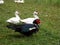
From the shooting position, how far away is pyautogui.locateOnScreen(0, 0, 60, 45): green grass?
7.67 m

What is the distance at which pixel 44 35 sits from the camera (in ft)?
27.5

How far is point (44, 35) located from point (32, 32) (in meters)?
0.76

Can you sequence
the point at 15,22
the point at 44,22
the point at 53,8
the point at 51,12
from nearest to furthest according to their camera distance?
1. the point at 15,22
2. the point at 44,22
3. the point at 51,12
4. the point at 53,8

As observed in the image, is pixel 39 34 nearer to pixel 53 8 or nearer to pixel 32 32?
pixel 32 32

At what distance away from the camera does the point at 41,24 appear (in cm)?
960

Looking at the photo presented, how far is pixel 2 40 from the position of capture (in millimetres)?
7516

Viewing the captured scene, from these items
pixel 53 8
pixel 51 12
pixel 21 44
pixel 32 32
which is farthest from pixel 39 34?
pixel 53 8

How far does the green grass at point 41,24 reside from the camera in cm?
767

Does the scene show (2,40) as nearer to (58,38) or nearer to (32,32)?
(32,32)

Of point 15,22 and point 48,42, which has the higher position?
point 15,22

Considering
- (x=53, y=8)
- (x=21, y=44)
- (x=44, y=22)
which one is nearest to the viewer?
(x=21, y=44)

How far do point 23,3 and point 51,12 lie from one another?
1.82 m

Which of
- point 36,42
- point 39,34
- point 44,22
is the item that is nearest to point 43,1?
point 44,22

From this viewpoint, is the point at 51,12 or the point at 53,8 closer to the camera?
the point at 51,12
